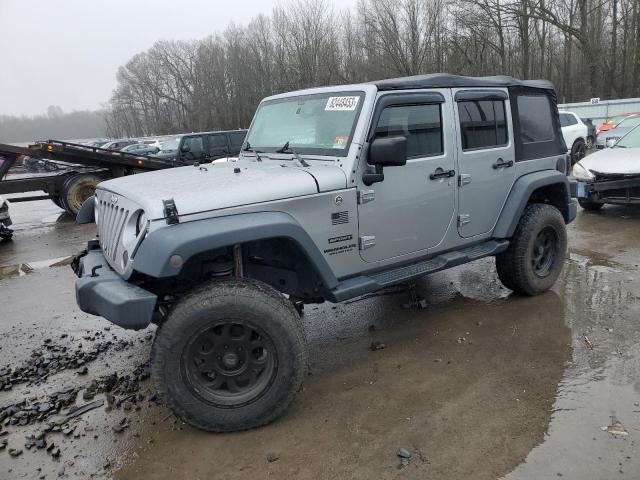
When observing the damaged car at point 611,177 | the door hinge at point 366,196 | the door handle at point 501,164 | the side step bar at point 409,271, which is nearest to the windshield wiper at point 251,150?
the door hinge at point 366,196

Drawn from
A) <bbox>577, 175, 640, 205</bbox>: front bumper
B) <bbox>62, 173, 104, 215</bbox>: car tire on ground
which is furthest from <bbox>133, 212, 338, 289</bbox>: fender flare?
<bbox>62, 173, 104, 215</bbox>: car tire on ground

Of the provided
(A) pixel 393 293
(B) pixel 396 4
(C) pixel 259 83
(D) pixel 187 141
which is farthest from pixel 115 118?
(A) pixel 393 293

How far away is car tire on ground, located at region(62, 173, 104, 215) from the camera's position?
11562 millimetres

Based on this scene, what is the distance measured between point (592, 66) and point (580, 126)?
2232cm

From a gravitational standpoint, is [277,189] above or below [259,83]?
below

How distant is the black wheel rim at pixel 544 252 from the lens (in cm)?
501

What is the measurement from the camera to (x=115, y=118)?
77.3m

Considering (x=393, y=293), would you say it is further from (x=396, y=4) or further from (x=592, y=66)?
(x=396, y=4)

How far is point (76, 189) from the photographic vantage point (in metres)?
11.7

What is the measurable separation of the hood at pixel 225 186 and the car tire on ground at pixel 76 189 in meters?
8.67

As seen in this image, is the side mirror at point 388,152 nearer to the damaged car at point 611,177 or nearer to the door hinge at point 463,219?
the door hinge at point 463,219

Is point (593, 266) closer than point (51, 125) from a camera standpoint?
Yes

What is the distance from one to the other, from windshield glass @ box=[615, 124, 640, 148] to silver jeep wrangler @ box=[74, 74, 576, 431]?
4997mm

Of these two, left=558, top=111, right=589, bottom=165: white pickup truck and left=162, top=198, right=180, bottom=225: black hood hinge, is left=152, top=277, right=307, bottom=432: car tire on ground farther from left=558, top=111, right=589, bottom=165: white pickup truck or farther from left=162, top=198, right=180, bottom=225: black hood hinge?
left=558, top=111, right=589, bottom=165: white pickup truck
